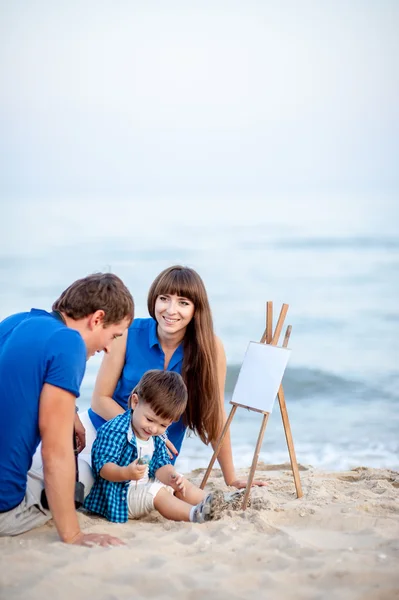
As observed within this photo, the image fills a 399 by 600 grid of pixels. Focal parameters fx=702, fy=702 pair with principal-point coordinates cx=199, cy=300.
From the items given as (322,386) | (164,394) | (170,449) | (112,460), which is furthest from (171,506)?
(322,386)

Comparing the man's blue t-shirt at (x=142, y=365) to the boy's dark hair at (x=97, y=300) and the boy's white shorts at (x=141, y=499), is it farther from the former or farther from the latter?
the boy's dark hair at (x=97, y=300)

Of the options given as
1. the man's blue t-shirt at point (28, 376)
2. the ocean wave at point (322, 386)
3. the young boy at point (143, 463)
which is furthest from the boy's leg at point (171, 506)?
the ocean wave at point (322, 386)

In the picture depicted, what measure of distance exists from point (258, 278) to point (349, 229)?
6.02 meters

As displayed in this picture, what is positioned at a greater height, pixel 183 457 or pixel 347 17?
pixel 347 17

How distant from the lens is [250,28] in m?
21.0

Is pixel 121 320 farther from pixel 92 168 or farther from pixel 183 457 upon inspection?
pixel 92 168

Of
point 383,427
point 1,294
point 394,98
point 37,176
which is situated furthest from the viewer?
point 37,176

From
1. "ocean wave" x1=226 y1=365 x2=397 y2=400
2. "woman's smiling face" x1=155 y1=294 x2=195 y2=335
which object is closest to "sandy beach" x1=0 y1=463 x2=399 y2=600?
"woman's smiling face" x1=155 y1=294 x2=195 y2=335

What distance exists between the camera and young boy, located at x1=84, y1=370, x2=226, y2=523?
3.46 m

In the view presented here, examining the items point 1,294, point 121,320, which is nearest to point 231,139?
point 1,294

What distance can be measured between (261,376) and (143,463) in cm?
87

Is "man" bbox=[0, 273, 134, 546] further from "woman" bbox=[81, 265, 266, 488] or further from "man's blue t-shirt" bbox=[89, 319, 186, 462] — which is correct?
"man's blue t-shirt" bbox=[89, 319, 186, 462]

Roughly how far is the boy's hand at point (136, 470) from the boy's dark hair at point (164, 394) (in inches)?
11.1

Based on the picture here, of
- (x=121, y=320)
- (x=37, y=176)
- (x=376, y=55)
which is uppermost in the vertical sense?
(x=376, y=55)
